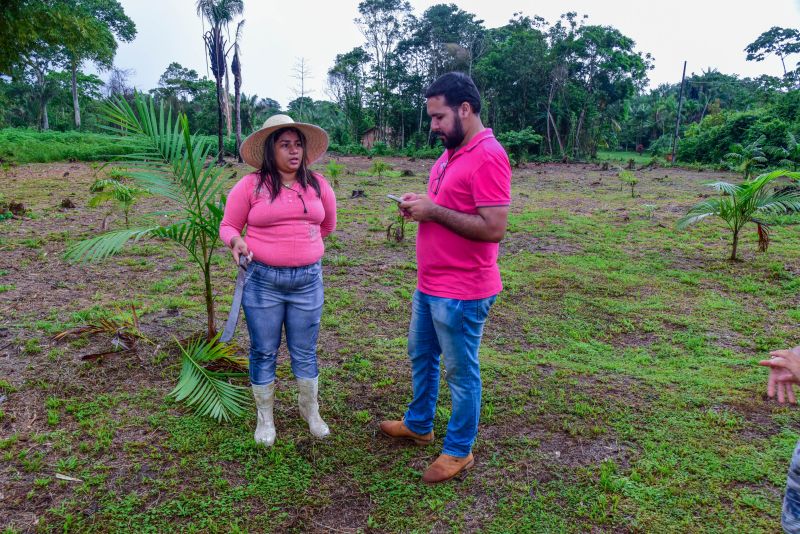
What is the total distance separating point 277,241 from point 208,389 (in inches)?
46.6

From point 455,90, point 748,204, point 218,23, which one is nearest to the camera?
point 455,90

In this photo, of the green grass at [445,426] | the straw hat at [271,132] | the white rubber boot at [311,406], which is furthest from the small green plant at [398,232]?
the white rubber boot at [311,406]

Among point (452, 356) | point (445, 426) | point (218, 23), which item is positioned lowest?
point (445, 426)

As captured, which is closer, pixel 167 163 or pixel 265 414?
pixel 265 414

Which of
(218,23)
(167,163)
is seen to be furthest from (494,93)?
(167,163)

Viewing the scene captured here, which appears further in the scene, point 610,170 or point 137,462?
point 610,170

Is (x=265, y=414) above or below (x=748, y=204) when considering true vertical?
below

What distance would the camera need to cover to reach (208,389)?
3.27 m

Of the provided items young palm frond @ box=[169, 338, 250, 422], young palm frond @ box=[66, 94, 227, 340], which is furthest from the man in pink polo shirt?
young palm frond @ box=[66, 94, 227, 340]

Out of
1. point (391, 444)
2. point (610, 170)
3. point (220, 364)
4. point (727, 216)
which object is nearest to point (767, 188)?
→ point (727, 216)

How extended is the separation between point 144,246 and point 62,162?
46.0 feet

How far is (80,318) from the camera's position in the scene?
4562 mm

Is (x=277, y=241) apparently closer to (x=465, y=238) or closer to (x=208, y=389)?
(x=465, y=238)

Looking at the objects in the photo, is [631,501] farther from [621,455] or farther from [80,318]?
[80,318]
